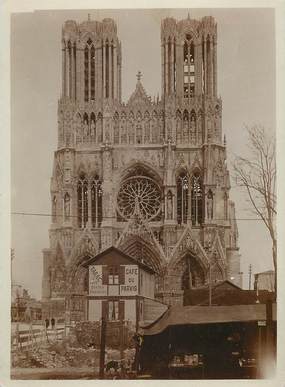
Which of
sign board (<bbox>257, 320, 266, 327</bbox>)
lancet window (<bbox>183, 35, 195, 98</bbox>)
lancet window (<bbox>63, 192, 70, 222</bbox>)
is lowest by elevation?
sign board (<bbox>257, 320, 266, 327</bbox>)

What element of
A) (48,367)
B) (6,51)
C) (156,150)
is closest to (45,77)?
(6,51)

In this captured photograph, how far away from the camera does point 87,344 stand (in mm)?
5012

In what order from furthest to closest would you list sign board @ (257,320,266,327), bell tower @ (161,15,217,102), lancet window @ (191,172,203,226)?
lancet window @ (191,172,203,226) < bell tower @ (161,15,217,102) < sign board @ (257,320,266,327)

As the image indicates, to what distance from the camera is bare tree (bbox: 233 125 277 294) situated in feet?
16.1

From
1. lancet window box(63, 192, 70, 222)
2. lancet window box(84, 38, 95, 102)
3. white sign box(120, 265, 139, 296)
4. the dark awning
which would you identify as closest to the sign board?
the dark awning

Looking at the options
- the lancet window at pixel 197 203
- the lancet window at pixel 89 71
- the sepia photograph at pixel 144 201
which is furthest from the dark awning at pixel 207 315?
the lancet window at pixel 89 71

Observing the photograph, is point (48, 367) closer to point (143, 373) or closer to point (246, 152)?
point (143, 373)

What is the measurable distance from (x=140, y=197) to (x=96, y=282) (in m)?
0.47

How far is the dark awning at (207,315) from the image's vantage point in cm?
488

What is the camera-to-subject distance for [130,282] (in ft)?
16.8

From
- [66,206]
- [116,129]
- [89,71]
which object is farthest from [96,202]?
[89,71]

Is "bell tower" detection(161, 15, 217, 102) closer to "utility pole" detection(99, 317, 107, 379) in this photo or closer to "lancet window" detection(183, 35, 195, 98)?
"lancet window" detection(183, 35, 195, 98)

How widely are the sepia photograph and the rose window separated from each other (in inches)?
0.5

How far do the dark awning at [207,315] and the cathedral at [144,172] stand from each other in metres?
0.18
